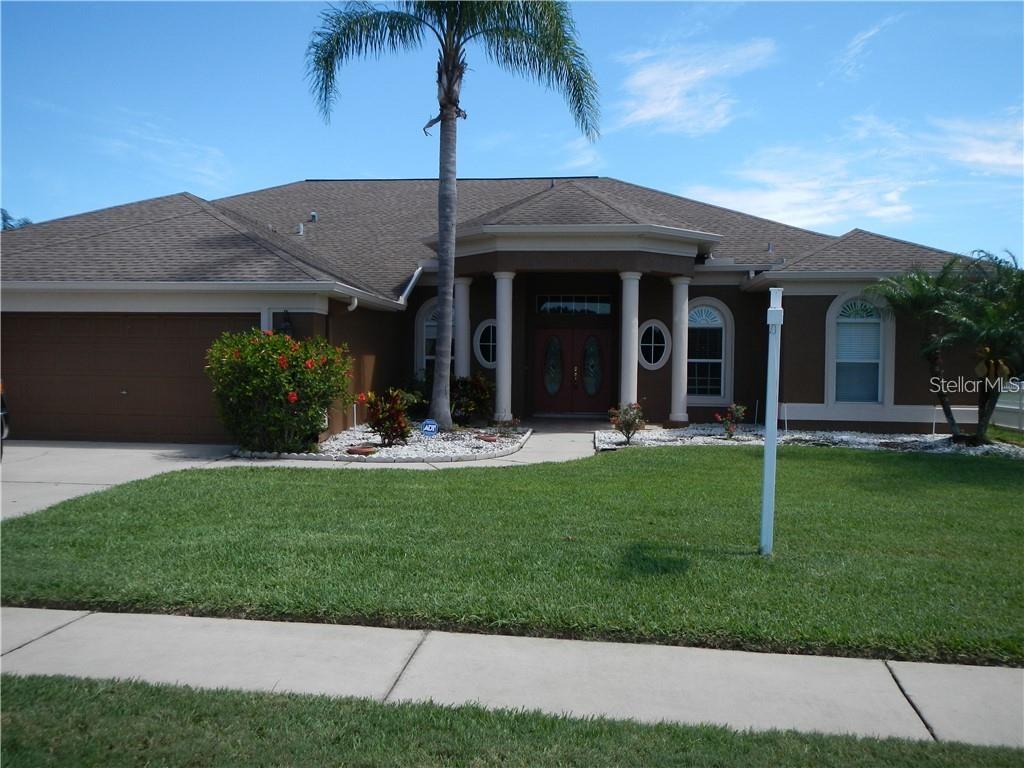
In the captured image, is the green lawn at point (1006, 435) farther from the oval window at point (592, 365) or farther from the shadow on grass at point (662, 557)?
the shadow on grass at point (662, 557)

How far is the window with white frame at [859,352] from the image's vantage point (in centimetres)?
1545

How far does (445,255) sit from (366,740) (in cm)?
1138

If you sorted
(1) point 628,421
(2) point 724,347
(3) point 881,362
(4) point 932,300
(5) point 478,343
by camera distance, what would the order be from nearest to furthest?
(4) point 932,300, (1) point 628,421, (3) point 881,362, (2) point 724,347, (5) point 478,343

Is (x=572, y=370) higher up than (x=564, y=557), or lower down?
higher up

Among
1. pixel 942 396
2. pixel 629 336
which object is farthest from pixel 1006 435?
pixel 629 336

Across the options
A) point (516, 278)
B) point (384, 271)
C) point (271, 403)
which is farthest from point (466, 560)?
point (384, 271)

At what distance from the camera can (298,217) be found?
2177 cm

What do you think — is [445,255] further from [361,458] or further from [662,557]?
[662,557]

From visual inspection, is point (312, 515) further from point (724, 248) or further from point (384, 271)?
point (724, 248)

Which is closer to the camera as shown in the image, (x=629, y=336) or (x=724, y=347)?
(x=629, y=336)

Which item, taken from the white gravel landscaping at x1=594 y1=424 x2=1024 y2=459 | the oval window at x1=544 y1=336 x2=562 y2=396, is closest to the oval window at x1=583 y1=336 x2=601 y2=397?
the oval window at x1=544 y1=336 x2=562 y2=396

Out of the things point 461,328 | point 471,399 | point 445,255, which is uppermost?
point 445,255

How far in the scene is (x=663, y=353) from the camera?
17406 millimetres

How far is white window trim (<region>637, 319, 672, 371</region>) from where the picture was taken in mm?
17359
